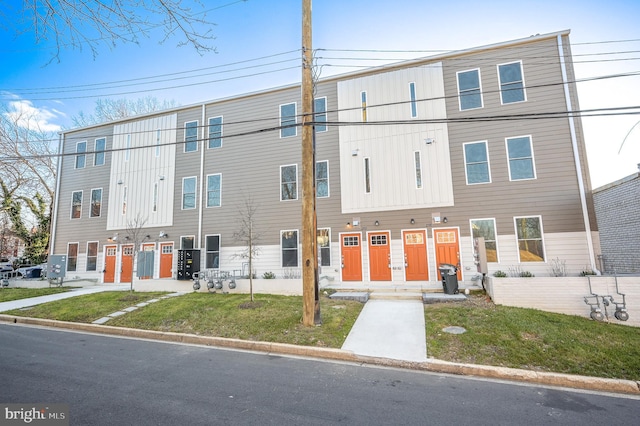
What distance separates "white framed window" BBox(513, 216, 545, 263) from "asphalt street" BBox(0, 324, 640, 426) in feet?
26.8

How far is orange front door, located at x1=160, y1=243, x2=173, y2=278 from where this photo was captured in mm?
15836

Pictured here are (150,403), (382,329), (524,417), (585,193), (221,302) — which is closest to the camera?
(524,417)

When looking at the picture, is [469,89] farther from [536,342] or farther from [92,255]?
[92,255]

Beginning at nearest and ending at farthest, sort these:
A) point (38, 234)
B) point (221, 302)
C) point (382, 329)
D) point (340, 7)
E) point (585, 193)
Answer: point (382, 329) < point (340, 7) < point (221, 302) < point (585, 193) < point (38, 234)

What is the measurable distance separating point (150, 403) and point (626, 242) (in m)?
15.6

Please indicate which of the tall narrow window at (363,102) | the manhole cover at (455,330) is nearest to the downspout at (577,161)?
the manhole cover at (455,330)

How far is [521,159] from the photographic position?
11.8 meters

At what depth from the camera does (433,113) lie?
512 inches

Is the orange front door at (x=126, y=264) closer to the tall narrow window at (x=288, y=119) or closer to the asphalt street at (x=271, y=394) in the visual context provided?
the tall narrow window at (x=288, y=119)

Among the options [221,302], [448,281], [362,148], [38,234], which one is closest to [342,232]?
[362,148]

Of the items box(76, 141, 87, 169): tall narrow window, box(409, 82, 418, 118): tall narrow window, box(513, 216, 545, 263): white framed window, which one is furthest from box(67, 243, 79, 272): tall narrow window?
box(513, 216, 545, 263): white framed window

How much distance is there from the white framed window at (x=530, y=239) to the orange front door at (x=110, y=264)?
20.3m

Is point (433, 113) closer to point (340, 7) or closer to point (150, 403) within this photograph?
point (340, 7)

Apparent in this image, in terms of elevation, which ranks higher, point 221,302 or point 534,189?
point 534,189
